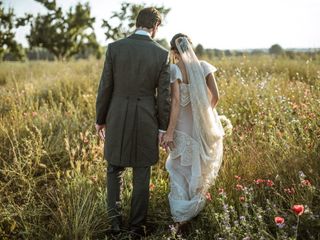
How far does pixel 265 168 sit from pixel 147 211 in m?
1.19

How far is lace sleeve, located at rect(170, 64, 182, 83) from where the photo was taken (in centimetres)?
338

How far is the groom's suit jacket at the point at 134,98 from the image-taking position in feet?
10.8

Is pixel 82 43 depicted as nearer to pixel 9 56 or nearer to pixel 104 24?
pixel 9 56

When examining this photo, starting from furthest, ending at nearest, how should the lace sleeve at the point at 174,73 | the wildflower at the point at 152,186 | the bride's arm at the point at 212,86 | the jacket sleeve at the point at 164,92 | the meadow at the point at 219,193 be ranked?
the wildflower at the point at 152,186
the bride's arm at the point at 212,86
the lace sleeve at the point at 174,73
the jacket sleeve at the point at 164,92
the meadow at the point at 219,193

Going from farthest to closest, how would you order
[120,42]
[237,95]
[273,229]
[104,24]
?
[104,24], [237,95], [120,42], [273,229]


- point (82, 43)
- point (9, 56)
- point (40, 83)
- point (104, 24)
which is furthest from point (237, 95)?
point (82, 43)

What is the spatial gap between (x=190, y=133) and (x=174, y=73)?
1.84 ft

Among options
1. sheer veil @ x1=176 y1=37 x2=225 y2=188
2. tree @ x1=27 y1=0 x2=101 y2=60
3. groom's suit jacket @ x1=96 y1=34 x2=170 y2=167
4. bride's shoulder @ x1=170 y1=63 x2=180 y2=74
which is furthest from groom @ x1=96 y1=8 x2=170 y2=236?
tree @ x1=27 y1=0 x2=101 y2=60

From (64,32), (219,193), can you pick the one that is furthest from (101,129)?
(64,32)

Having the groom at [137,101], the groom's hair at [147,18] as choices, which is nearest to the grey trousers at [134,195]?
the groom at [137,101]

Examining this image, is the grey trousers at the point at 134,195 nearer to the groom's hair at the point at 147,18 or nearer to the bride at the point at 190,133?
the bride at the point at 190,133

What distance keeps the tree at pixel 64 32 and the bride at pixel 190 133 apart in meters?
22.3

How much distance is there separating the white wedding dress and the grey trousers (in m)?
0.26

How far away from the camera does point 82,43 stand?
28.1 metres
